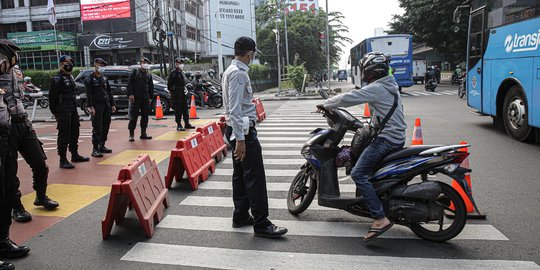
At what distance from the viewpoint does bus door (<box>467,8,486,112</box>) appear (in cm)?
1027

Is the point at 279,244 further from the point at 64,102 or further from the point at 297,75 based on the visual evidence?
the point at 297,75

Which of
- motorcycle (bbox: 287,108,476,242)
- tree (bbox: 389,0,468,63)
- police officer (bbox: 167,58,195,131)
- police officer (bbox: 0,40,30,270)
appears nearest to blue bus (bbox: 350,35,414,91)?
tree (bbox: 389,0,468,63)

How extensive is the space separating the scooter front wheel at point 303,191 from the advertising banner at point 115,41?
→ 39263 mm

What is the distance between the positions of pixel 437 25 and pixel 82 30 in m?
33.4

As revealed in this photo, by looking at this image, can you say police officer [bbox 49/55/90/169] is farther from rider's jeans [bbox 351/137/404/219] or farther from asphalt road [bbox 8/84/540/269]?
rider's jeans [bbox 351/137/404/219]

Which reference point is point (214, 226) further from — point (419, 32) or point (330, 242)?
point (419, 32)

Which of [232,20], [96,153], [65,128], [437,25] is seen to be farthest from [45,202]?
[232,20]

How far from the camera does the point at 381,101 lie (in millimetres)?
4102

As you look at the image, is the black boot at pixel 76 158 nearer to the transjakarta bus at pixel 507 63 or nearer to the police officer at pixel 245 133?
the police officer at pixel 245 133

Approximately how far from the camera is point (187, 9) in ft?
180

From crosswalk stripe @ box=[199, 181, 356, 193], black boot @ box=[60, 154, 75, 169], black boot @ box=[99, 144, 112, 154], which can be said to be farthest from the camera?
black boot @ box=[99, 144, 112, 154]

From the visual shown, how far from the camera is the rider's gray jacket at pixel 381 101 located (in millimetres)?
4051

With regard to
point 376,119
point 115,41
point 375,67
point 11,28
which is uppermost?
point 11,28

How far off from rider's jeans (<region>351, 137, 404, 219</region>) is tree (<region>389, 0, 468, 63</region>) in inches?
1209
